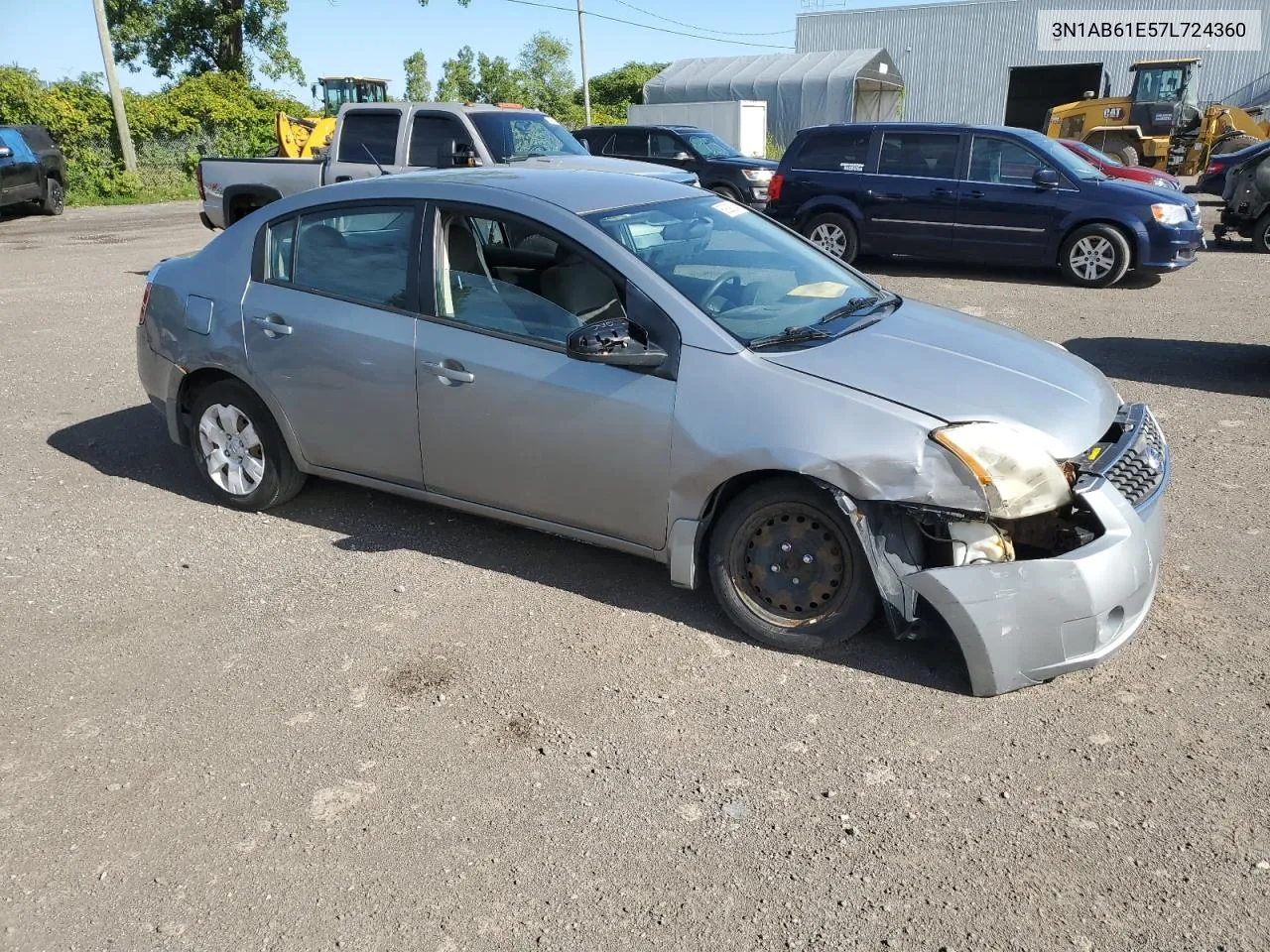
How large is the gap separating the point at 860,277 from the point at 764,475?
1.66 meters

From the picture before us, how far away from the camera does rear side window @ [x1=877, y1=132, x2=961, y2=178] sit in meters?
12.6

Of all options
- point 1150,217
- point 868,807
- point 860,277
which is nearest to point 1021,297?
point 1150,217

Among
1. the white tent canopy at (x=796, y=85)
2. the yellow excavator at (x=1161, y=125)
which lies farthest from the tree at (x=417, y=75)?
the yellow excavator at (x=1161, y=125)

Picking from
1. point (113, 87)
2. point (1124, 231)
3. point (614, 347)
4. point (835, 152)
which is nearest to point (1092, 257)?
point (1124, 231)

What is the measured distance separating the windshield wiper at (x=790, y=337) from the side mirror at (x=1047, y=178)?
8.98 meters

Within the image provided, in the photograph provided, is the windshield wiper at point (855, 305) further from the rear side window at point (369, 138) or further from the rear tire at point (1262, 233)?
the rear tire at point (1262, 233)

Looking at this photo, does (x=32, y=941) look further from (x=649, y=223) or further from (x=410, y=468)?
(x=649, y=223)

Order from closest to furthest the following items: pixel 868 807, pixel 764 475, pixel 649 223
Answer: pixel 868 807
pixel 764 475
pixel 649 223

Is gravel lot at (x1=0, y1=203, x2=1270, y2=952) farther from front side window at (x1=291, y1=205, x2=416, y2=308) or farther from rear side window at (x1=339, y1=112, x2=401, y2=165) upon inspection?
rear side window at (x1=339, y1=112, x2=401, y2=165)

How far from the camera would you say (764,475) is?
3967 millimetres

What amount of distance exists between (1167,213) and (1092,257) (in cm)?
85

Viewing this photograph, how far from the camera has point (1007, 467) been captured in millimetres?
3613

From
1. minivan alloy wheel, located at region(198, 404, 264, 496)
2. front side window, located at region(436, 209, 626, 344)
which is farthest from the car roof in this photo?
minivan alloy wheel, located at region(198, 404, 264, 496)

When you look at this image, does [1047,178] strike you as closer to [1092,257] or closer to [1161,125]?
[1092,257]
